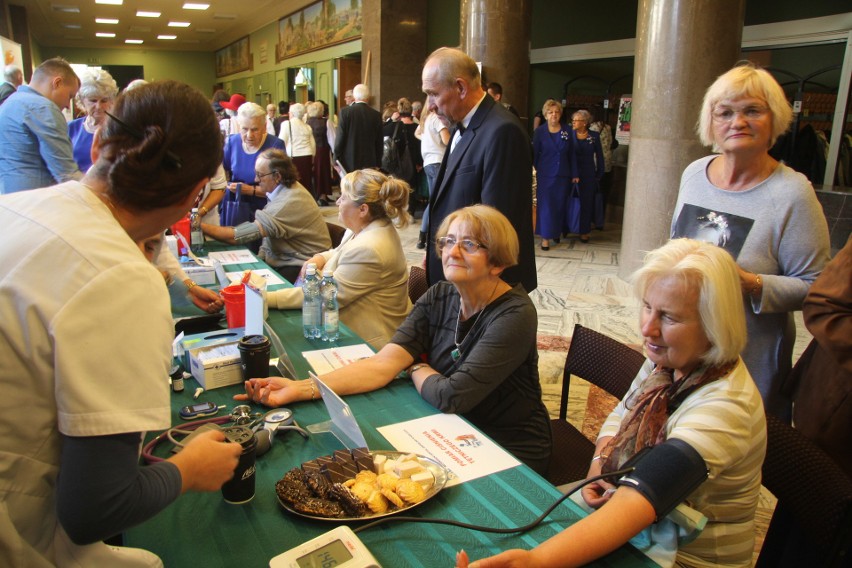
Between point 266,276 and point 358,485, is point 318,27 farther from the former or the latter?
point 358,485

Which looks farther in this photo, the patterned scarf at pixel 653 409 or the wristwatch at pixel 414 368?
the wristwatch at pixel 414 368

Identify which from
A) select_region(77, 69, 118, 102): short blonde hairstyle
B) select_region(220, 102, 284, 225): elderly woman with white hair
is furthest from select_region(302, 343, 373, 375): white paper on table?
select_region(77, 69, 118, 102): short blonde hairstyle

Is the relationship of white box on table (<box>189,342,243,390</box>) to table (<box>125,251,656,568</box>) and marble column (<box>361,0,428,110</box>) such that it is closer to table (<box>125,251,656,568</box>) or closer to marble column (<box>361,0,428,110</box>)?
table (<box>125,251,656,568</box>)

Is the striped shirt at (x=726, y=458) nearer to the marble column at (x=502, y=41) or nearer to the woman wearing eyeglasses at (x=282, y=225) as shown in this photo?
the woman wearing eyeglasses at (x=282, y=225)

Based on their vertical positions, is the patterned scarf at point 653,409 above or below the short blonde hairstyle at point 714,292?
below

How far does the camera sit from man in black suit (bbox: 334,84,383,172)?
7836mm

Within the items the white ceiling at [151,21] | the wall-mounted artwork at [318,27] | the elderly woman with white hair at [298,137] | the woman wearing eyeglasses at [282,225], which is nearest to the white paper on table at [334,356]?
the woman wearing eyeglasses at [282,225]

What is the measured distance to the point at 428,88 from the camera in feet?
8.84

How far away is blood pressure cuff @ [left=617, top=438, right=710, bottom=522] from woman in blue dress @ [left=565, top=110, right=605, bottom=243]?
6094mm

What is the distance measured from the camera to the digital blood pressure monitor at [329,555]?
3.24 ft

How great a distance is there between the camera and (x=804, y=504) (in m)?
1.35

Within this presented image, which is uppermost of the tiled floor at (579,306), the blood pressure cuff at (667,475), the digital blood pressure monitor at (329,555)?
the blood pressure cuff at (667,475)

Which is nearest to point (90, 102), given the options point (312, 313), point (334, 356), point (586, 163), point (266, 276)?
point (266, 276)

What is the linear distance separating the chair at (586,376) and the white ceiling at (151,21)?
13612 millimetres
